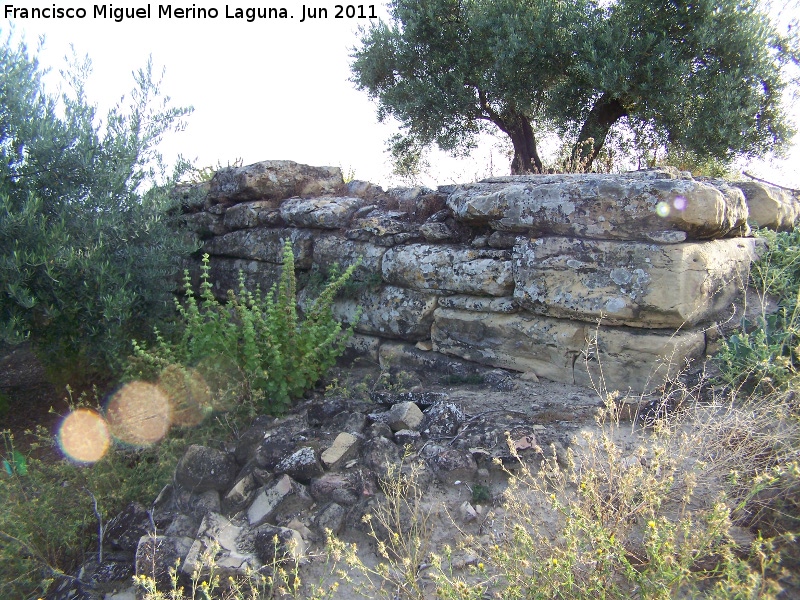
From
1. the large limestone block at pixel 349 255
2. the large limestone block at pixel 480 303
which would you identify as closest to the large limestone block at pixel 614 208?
the large limestone block at pixel 480 303

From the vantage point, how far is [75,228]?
191 inches

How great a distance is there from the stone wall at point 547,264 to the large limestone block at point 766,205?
0.01 meters

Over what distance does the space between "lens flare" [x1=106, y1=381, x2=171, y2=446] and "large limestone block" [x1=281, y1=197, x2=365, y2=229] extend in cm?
214

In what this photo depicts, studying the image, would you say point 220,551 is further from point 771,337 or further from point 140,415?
point 771,337

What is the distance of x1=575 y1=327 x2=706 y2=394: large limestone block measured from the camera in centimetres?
385

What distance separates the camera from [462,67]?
33.1 ft

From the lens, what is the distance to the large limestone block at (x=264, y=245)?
5582 mm

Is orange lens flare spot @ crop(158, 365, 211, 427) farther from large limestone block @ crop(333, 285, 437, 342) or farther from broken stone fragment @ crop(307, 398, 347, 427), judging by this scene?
Result: large limestone block @ crop(333, 285, 437, 342)

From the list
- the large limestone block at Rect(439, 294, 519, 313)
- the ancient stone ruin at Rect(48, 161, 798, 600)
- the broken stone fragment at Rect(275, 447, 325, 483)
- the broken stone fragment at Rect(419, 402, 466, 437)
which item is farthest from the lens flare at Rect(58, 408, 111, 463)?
the large limestone block at Rect(439, 294, 519, 313)

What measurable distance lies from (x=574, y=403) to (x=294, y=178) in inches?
156

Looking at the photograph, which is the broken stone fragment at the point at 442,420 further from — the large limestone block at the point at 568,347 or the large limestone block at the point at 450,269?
the large limestone block at the point at 450,269

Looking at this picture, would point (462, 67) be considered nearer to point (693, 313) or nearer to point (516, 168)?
point (516, 168)

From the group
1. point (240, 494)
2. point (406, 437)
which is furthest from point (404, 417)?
point (240, 494)

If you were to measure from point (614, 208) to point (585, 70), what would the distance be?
19.5ft
